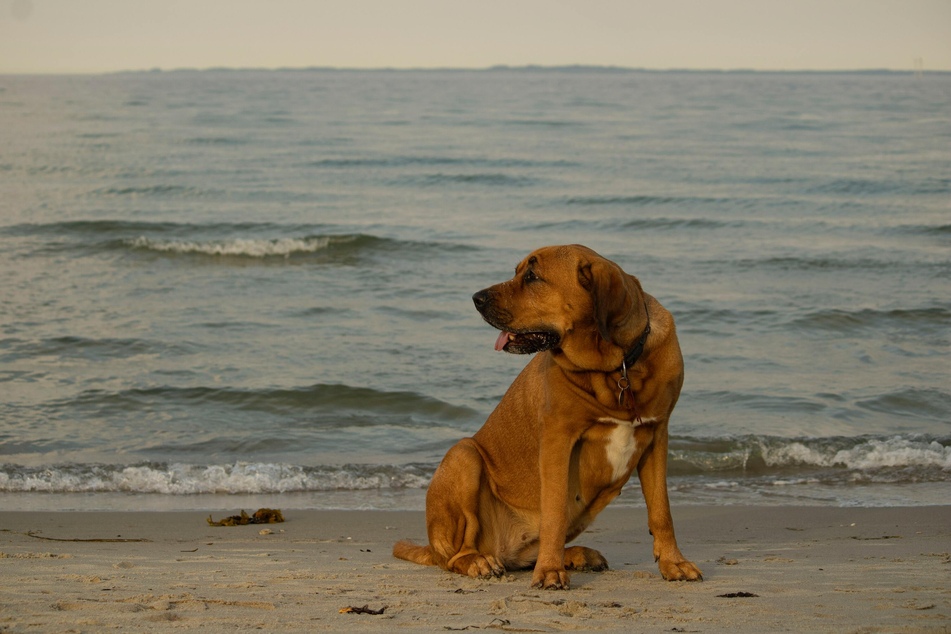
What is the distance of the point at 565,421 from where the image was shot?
4215mm

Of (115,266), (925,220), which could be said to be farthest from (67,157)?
(925,220)

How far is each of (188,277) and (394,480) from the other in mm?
9489

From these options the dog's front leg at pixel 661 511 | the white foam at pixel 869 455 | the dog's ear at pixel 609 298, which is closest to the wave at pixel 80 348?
the white foam at pixel 869 455

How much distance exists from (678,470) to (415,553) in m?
3.79

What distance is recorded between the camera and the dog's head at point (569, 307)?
4.09 m

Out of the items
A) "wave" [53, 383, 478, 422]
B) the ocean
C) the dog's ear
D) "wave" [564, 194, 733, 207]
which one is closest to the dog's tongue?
the dog's ear

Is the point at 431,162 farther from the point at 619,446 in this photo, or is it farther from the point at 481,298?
the point at 619,446

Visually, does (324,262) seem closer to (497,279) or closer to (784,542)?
(497,279)

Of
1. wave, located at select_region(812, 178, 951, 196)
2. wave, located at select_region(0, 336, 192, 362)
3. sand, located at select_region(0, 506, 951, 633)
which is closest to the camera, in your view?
sand, located at select_region(0, 506, 951, 633)

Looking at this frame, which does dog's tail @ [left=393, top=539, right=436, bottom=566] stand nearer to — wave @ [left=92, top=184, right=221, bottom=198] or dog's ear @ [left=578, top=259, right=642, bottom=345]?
dog's ear @ [left=578, top=259, right=642, bottom=345]

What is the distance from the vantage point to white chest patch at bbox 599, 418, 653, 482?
13.9 feet

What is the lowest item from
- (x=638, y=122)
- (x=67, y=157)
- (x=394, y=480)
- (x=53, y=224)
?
(x=394, y=480)

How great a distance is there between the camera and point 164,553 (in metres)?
5.31

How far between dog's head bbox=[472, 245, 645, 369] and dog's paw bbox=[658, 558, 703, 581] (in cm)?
105
